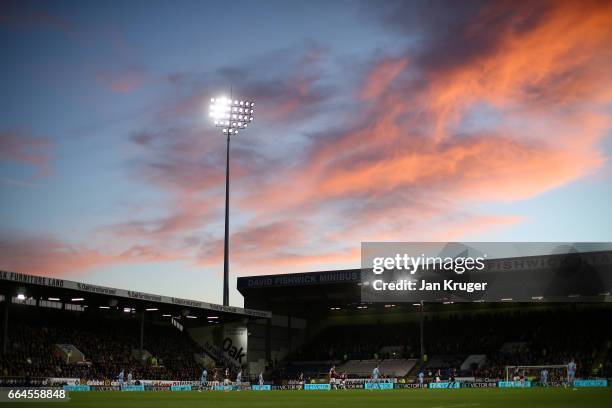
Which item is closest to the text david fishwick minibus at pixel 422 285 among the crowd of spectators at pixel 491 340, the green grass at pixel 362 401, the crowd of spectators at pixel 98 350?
the crowd of spectators at pixel 491 340

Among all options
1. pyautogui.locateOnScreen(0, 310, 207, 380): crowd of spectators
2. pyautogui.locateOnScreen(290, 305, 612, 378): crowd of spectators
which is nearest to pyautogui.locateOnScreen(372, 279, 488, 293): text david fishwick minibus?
pyautogui.locateOnScreen(290, 305, 612, 378): crowd of spectators

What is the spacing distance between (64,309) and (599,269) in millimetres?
48976

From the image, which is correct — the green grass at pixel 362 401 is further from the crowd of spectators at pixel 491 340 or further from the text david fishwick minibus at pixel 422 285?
the text david fishwick minibus at pixel 422 285

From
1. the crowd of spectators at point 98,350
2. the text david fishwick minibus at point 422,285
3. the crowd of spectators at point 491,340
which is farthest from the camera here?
the text david fishwick minibus at point 422,285

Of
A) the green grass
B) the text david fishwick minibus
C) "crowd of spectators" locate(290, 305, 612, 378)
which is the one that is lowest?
the green grass

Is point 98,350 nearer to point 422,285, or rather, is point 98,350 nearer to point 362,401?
point 422,285

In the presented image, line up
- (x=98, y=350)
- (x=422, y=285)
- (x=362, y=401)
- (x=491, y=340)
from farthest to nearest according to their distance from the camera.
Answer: (x=422, y=285) → (x=491, y=340) → (x=98, y=350) → (x=362, y=401)

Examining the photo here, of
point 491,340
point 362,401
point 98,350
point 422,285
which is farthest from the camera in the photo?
point 422,285

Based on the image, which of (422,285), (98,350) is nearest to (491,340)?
(422,285)

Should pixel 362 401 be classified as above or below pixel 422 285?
below

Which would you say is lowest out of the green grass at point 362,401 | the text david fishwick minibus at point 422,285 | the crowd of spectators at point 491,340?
the green grass at point 362,401

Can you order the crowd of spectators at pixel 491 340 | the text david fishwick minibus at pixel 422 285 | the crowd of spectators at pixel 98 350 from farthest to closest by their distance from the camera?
the text david fishwick minibus at pixel 422 285, the crowd of spectators at pixel 491 340, the crowd of spectators at pixel 98 350

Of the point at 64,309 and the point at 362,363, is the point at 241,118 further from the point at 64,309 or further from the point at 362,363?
the point at 362,363

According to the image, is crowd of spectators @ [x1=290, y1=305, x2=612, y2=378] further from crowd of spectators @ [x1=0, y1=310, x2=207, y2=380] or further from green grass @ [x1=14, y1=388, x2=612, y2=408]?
green grass @ [x1=14, y1=388, x2=612, y2=408]
